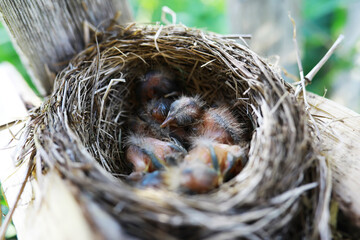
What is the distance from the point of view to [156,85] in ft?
4.77

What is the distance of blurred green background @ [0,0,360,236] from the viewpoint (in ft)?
9.49

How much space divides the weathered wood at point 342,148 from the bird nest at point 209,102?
112mm

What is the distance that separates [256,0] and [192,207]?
1.85m

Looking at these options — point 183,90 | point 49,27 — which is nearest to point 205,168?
point 183,90

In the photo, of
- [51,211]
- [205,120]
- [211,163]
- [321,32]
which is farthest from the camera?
[321,32]

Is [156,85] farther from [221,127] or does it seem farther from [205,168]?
[205,168]

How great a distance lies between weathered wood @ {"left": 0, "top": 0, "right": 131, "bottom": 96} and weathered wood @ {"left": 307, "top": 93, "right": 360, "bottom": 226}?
3.61 feet

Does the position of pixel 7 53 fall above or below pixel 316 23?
above

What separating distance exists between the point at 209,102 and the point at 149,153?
0.45 m

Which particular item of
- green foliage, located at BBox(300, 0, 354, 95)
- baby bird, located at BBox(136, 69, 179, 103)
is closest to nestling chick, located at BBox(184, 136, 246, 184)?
baby bird, located at BBox(136, 69, 179, 103)

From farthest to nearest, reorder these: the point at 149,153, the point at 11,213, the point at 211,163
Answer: the point at 149,153 < the point at 211,163 < the point at 11,213

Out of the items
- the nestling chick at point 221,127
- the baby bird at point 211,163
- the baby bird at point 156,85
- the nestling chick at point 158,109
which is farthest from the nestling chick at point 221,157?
the baby bird at point 156,85

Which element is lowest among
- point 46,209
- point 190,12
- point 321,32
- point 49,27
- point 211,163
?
point 321,32

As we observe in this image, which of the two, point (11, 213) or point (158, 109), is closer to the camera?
point (11, 213)
